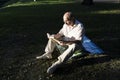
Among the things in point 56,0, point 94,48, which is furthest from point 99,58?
point 56,0

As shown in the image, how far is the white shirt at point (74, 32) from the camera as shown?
32.8 feet

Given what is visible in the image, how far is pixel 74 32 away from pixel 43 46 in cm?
307

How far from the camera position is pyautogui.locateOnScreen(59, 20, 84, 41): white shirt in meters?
9.98

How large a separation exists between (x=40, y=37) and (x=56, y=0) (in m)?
18.1

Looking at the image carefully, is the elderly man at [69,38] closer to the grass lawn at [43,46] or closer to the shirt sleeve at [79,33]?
the shirt sleeve at [79,33]

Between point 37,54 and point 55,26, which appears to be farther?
point 55,26

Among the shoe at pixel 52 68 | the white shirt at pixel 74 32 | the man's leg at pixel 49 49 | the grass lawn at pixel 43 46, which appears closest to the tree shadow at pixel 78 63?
the grass lawn at pixel 43 46

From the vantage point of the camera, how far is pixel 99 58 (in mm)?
10797

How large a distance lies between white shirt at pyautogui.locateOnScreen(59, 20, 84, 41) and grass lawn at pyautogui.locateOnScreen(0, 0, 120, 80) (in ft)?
2.39

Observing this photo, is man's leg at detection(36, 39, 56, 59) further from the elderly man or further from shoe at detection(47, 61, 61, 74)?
shoe at detection(47, 61, 61, 74)

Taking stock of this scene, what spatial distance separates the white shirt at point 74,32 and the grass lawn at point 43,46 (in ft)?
2.39

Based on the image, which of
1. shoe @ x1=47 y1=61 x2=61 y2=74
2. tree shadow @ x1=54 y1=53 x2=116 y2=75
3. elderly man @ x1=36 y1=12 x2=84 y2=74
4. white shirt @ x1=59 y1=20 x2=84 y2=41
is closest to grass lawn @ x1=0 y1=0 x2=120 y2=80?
tree shadow @ x1=54 y1=53 x2=116 y2=75

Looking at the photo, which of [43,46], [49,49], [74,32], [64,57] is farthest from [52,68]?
[43,46]

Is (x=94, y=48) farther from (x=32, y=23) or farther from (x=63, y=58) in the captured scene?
(x=32, y=23)
